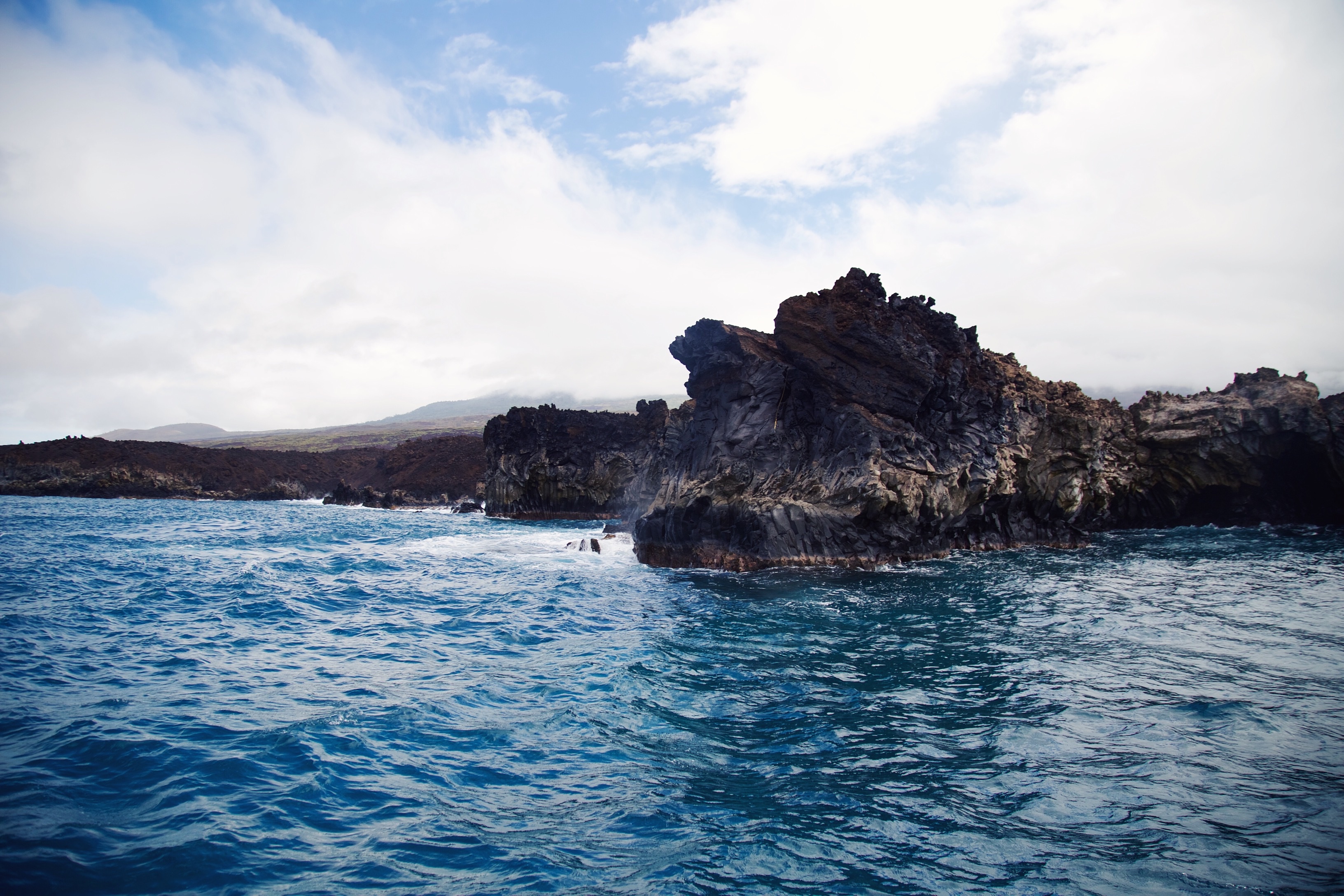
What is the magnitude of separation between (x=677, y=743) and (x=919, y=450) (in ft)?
75.6

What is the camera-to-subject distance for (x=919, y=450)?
2873cm

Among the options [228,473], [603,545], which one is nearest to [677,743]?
[603,545]

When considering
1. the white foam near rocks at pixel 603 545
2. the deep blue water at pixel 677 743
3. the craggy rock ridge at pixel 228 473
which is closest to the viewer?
the deep blue water at pixel 677 743

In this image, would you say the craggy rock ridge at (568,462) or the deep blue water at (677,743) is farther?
the craggy rock ridge at (568,462)

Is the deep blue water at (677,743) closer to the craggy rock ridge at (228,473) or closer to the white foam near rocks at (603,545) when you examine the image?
the white foam near rocks at (603,545)

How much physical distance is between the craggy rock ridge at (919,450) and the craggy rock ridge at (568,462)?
2942 centimetres

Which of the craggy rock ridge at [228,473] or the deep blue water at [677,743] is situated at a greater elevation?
the craggy rock ridge at [228,473]

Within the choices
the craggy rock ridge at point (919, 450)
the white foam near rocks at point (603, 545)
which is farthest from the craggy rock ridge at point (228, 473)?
the craggy rock ridge at point (919, 450)

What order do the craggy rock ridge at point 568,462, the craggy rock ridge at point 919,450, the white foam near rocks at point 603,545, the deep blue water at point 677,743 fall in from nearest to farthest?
the deep blue water at point 677,743 → the craggy rock ridge at point 919,450 → the white foam near rocks at point 603,545 → the craggy rock ridge at point 568,462

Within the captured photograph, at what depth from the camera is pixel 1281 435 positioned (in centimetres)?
3519

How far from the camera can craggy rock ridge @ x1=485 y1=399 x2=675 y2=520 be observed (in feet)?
227

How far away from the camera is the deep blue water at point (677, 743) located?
6297 mm

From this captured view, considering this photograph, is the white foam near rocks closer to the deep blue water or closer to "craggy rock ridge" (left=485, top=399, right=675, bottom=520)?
the deep blue water

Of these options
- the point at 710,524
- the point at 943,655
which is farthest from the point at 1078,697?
the point at 710,524
